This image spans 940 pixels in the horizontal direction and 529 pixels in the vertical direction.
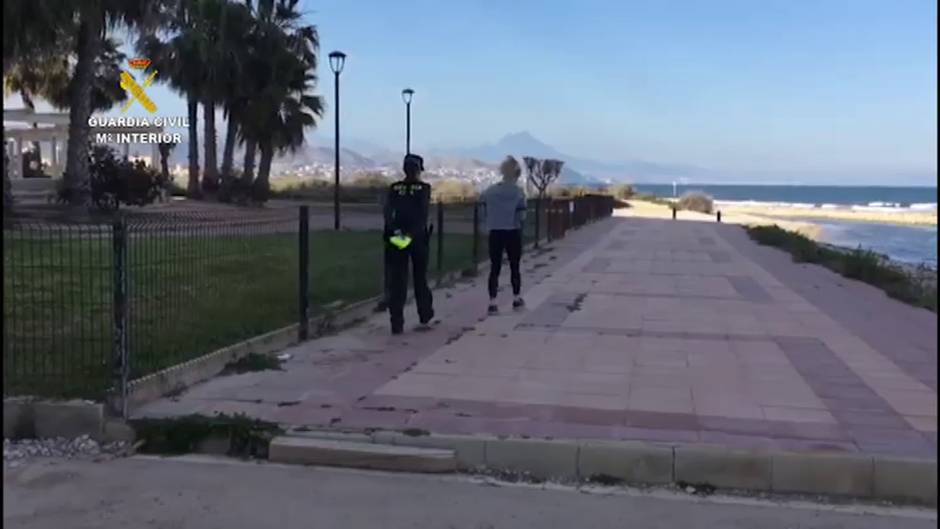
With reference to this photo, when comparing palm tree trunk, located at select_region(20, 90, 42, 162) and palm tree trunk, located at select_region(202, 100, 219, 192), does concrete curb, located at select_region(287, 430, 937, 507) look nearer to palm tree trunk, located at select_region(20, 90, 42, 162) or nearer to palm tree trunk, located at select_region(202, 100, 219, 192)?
palm tree trunk, located at select_region(20, 90, 42, 162)

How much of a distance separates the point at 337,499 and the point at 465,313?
646cm

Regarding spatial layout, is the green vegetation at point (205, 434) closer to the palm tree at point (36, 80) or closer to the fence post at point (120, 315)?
the fence post at point (120, 315)

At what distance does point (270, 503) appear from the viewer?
5.04 meters

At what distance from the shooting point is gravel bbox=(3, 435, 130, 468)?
5801 millimetres

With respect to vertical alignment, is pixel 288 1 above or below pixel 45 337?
above

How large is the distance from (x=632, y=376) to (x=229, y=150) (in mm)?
36472

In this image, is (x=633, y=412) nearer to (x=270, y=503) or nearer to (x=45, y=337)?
(x=270, y=503)

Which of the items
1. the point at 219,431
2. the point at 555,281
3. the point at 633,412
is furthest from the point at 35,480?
the point at 555,281

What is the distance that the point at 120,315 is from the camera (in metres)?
6.30

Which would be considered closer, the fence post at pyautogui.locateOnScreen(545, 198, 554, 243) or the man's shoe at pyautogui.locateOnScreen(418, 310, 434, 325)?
the man's shoe at pyautogui.locateOnScreen(418, 310, 434, 325)

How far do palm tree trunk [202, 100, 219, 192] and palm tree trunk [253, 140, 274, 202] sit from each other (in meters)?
1.84

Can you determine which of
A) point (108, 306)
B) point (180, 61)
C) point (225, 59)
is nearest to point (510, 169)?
point (108, 306)

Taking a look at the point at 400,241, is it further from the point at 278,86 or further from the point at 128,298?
the point at 278,86

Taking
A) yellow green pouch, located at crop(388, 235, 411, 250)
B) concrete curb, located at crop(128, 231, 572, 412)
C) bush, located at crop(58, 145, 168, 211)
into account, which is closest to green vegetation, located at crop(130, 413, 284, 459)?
concrete curb, located at crop(128, 231, 572, 412)
